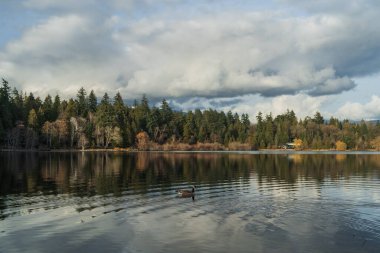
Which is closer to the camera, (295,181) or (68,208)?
(68,208)

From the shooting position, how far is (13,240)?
21891 mm

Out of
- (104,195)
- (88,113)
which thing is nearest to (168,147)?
(88,113)

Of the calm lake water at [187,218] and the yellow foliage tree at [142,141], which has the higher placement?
the yellow foliage tree at [142,141]

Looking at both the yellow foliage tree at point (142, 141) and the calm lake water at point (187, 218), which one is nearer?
the calm lake water at point (187, 218)

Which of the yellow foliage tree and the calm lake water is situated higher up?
the yellow foliage tree

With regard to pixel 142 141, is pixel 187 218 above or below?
below

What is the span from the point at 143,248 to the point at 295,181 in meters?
36.8

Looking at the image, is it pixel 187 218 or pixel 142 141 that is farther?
pixel 142 141

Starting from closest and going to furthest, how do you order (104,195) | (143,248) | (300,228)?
1. (143,248)
2. (300,228)
3. (104,195)

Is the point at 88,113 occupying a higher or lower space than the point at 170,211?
higher

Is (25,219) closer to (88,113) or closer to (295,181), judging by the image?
(295,181)

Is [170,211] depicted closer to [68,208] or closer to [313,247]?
[68,208]

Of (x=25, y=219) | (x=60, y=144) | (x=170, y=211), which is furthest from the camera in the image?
(x=60, y=144)

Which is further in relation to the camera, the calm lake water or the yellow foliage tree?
the yellow foliage tree
